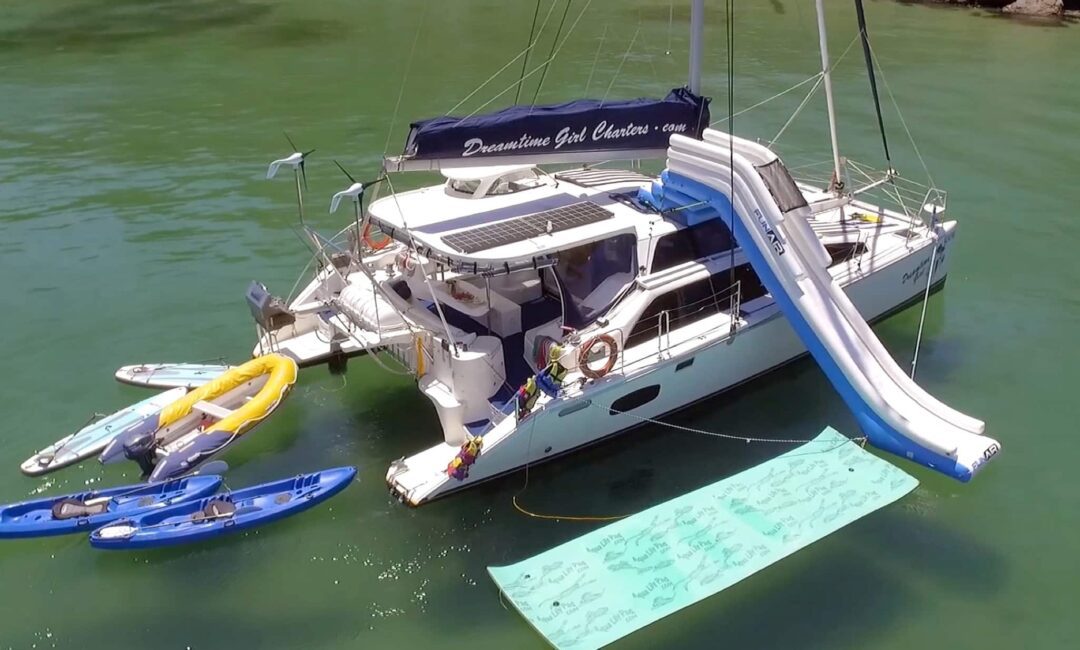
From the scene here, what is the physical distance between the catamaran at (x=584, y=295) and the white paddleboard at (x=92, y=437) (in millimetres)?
1674

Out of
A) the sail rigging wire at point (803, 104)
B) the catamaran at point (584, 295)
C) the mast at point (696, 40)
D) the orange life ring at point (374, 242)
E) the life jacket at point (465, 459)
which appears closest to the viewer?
the life jacket at point (465, 459)

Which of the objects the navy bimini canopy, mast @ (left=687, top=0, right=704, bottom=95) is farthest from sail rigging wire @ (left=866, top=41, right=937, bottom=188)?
the navy bimini canopy

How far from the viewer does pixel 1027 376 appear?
539 inches

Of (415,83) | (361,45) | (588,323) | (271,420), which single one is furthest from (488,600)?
(361,45)

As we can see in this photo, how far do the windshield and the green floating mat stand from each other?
9.89 ft

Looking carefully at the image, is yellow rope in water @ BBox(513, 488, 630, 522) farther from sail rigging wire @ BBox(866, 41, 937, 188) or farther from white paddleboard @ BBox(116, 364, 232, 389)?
sail rigging wire @ BBox(866, 41, 937, 188)

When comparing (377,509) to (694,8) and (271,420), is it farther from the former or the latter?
(694,8)

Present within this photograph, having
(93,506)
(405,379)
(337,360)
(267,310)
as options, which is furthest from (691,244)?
(93,506)

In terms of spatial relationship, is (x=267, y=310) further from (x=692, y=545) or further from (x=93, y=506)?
(x=692, y=545)

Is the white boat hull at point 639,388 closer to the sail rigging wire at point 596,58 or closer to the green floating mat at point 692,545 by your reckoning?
the green floating mat at point 692,545

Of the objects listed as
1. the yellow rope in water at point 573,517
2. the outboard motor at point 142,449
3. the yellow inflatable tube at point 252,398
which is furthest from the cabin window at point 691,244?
the outboard motor at point 142,449

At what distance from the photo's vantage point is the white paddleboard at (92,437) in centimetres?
1145

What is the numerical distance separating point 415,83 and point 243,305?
15836 millimetres

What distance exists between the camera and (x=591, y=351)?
1088 cm
